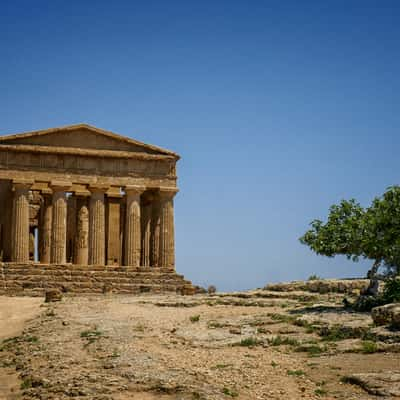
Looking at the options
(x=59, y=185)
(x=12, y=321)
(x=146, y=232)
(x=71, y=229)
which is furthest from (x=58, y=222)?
(x=12, y=321)

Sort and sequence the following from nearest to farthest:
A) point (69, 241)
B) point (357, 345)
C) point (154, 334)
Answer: point (357, 345), point (154, 334), point (69, 241)

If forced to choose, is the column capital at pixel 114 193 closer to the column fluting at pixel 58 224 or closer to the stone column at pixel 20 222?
the column fluting at pixel 58 224

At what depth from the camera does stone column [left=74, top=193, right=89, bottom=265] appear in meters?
49.8

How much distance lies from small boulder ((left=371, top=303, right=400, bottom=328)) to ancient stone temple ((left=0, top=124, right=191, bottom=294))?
73.0ft

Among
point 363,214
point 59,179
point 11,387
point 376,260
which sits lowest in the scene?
point 11,387

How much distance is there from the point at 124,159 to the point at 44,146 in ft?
16.8

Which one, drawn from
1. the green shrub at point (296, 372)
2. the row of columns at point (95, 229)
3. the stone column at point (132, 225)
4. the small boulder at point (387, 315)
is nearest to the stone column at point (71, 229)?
the row of columns at point (95, 229)

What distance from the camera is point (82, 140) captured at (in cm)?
4731

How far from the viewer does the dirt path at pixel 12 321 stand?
58.5ft

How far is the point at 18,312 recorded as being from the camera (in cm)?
3075

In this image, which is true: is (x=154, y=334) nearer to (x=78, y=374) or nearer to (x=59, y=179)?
(x=78, y=374)

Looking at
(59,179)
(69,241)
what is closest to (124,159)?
(59,179)

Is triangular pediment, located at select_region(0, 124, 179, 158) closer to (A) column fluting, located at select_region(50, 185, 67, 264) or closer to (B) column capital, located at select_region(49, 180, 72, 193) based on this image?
(B) column capital, located at select_region(49, 180, 72, 193)

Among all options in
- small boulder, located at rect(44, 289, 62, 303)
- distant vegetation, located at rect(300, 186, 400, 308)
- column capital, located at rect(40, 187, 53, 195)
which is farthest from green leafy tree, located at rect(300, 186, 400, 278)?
column capital, located at rect(40, 187, 53, 195)
